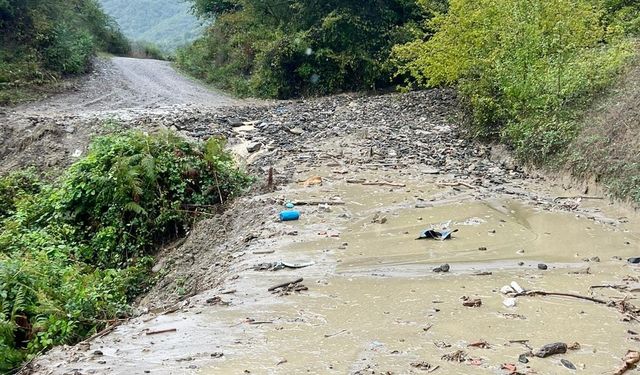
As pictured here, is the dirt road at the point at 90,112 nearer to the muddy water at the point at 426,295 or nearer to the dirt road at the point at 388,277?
the dirt road at the point at 388,277

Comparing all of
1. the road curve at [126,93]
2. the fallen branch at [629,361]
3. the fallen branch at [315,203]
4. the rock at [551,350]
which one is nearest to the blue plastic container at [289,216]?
the fallen branch at [315,203]

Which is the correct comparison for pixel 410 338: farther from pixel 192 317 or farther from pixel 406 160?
pixel 406 160

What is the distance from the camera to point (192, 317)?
4426mm

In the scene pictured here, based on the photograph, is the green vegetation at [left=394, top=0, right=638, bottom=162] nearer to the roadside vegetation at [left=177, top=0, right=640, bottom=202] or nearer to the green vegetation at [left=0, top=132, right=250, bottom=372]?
the roadside vegetation at [left=177, top=0, right=640, bottom=202]

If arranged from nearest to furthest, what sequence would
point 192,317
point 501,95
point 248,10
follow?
1. point 192,317
2. point 501,95
3. point 248,10

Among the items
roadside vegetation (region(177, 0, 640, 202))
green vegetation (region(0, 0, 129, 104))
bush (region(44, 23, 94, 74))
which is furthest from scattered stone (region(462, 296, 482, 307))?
bush (region(44, 23, 94, 74))

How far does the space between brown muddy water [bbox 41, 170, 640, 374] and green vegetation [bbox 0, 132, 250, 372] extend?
5.52 feet

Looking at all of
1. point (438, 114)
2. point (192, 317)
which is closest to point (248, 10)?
point (438, 114)

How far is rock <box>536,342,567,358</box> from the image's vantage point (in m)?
3.57

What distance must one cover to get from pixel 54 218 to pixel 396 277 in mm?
5362

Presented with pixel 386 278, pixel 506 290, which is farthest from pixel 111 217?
pixel 506 290

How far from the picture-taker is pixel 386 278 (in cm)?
514

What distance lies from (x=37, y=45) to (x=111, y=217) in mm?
13620

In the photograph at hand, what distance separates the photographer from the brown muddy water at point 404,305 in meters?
3.61
